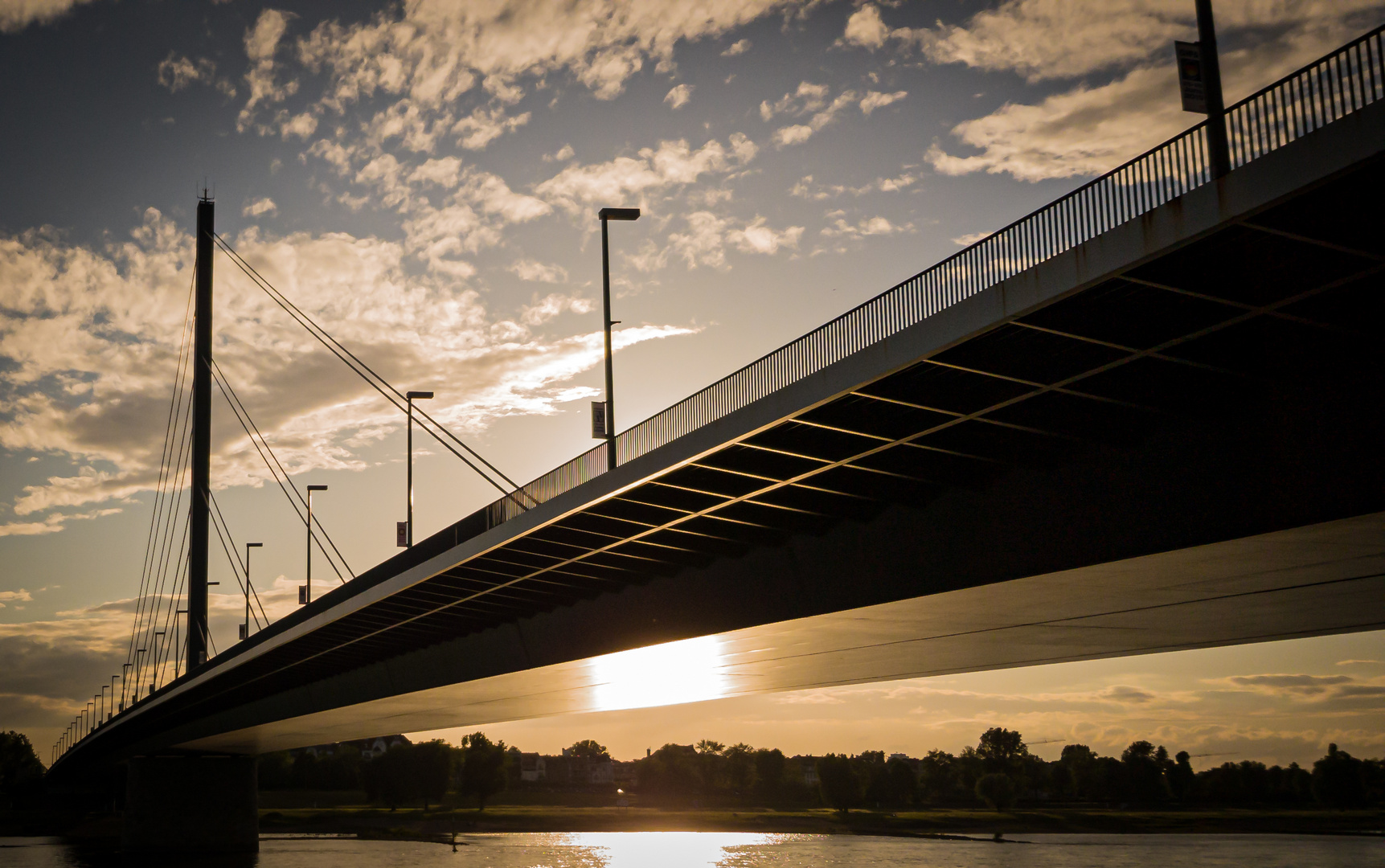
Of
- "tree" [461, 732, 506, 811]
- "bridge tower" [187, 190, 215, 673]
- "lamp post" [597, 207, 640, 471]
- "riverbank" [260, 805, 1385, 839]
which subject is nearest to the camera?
"lamp post" [597, 207, 640, 471]

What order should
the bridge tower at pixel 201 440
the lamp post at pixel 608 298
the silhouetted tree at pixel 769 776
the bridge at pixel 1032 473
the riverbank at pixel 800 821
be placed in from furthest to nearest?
1. the silhouetted tree at pixel 769 776
2. the riverbank at pixel 800 821
3. the bridge tower at pixel 201 440
4. the lamp post at pixel 608 298
5. the bridge at pixel 1032 473

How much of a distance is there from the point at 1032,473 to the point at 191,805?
222 feet

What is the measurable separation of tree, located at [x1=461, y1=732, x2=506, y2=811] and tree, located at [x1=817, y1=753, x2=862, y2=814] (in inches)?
1746

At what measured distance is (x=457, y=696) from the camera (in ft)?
135

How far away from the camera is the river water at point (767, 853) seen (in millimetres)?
67875

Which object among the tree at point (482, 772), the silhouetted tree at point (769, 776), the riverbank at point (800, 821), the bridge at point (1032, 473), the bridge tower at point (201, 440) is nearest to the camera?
the bridge at point (1032, 473)

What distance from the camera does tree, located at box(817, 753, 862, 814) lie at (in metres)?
169

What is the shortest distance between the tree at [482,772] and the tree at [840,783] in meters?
44.4

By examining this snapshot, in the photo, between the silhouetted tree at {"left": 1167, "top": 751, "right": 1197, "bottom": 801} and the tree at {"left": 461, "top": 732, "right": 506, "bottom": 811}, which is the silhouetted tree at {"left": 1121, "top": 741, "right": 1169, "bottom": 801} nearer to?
the silhouetted tree at {"left": 1167, "top": 751, "right": 1197, "bottom": 801}

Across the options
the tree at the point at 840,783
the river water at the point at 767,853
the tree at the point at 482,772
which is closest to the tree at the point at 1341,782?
the river water at the point at 767,853

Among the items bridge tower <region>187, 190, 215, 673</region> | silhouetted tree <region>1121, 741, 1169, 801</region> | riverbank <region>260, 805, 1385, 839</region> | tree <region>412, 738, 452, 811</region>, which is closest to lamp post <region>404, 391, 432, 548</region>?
bridge tower <region>187, 190, 215, 673</region>

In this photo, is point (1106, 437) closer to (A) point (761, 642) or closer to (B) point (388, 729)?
(A) point (761, 642)

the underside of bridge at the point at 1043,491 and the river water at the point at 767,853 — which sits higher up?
the underside of bridge at the point at 1043,491

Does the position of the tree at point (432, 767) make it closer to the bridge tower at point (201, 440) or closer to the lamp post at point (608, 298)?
the bridge tower at point (201, 440)
